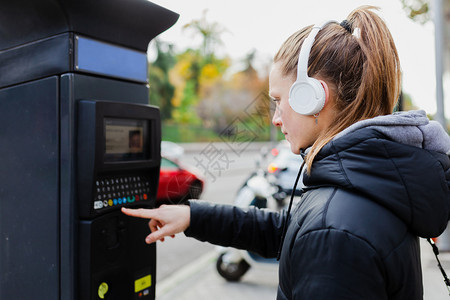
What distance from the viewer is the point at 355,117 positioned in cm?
104

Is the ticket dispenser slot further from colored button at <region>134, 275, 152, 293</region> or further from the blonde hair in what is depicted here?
the blonde hair

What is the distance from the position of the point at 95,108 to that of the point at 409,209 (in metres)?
0.98

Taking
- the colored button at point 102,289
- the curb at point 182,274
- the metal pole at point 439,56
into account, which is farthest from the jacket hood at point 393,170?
the metal pole at point 439,56

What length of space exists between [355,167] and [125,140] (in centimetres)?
91

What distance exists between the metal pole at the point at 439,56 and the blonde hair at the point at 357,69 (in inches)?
170

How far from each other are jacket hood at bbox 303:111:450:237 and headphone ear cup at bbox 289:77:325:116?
0.12m

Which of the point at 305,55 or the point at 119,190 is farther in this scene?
the point at 119,190

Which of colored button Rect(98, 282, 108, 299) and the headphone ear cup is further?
colored button Rect(98, 282, 108, 299)

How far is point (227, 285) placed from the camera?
3.90 metres

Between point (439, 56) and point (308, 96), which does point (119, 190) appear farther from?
point (439, 56)

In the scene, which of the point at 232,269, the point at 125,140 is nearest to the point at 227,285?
the point at 232,269

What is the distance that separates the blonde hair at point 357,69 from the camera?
40.1 inches

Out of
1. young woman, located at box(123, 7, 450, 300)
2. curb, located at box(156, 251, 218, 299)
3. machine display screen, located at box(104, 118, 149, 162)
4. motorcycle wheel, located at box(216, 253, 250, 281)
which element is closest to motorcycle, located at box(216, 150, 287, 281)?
motorcycle wheel, located at box(216, 253, 250, 281)

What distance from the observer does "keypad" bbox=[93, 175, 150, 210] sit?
140cm
